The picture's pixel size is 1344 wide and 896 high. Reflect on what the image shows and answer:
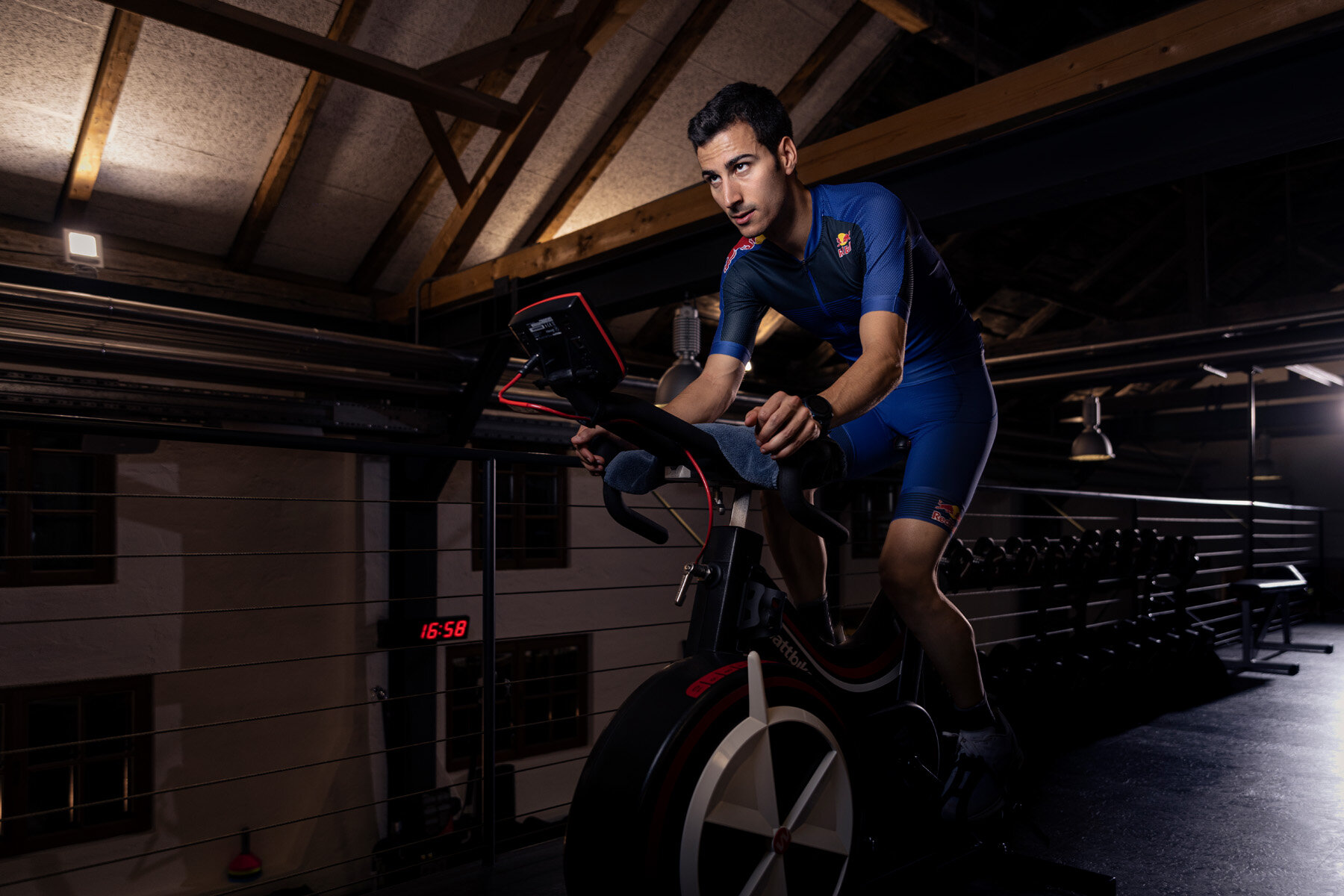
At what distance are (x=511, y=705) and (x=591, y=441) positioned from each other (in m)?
6.45

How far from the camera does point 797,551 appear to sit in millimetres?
1616

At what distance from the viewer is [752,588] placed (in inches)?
48.4

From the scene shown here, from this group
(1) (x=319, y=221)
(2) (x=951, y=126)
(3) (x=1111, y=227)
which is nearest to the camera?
(2) (x=951, y=126)

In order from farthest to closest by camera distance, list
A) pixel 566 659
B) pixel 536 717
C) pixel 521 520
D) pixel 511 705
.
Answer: pixel 566 659 < pixel 536 717 < pixel 521 520 < pixel 511 705

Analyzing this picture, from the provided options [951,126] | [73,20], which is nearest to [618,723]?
[951,126]

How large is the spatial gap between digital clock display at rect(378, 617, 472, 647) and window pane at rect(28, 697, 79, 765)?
186 centimetres

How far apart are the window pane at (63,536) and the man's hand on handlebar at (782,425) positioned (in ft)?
19.4

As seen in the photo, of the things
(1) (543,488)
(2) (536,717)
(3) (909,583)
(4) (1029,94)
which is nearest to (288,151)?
(4) (1029,94)

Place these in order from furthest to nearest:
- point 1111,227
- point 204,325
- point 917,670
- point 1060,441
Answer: point 1060,441, point 1111,227, point 204,325, point 917,670

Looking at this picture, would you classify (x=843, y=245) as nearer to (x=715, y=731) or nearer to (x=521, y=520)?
(x=715, y=731)

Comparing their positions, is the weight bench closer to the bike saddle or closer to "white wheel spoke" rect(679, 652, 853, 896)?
"white wheel spoke" rect(679, 652, 853, 896)

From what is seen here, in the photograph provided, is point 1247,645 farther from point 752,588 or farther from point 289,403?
point 289,403

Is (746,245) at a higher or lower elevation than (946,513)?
higher

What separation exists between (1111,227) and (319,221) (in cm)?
663
